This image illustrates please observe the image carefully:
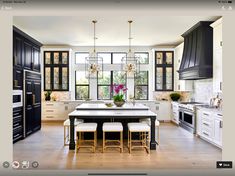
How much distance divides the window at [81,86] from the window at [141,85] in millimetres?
1676

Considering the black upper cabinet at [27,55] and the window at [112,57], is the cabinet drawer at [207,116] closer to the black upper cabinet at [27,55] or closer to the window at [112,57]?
the window at [112,57]

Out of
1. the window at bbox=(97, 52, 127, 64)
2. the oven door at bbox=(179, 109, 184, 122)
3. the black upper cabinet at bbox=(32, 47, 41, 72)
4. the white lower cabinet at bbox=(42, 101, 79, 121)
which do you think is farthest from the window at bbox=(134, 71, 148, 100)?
the black upper cabinet at bbox=(32, 47, 41, 72)

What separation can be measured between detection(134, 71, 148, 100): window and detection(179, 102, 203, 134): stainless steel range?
165 centimetres

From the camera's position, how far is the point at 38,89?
5.01 meters

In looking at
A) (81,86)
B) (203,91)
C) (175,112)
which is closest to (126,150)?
(203,91)

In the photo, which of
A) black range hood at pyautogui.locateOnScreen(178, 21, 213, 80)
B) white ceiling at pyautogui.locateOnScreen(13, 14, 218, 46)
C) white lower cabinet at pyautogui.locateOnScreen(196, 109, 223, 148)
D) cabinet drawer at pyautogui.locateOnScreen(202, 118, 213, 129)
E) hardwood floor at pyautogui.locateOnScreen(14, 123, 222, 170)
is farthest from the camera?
black range hood at pyautogui.locateOnScreen(178, 21, 213, 80)

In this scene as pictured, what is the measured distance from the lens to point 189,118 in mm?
4836

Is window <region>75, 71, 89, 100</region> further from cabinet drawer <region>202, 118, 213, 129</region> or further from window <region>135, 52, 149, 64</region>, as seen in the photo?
cabinet drawer <region>202, 118, 213, 129</region>

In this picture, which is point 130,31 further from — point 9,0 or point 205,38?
point 9,0

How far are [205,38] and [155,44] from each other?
7.74 ft

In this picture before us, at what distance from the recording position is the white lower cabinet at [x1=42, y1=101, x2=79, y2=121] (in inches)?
249

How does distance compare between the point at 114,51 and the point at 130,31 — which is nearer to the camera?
the point at 130,31

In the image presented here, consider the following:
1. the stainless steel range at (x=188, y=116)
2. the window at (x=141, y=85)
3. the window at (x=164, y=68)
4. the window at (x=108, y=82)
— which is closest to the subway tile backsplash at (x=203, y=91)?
the stainless steel range at (x=188, y=116)

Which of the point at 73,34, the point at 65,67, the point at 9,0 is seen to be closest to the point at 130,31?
the point at 73,34
